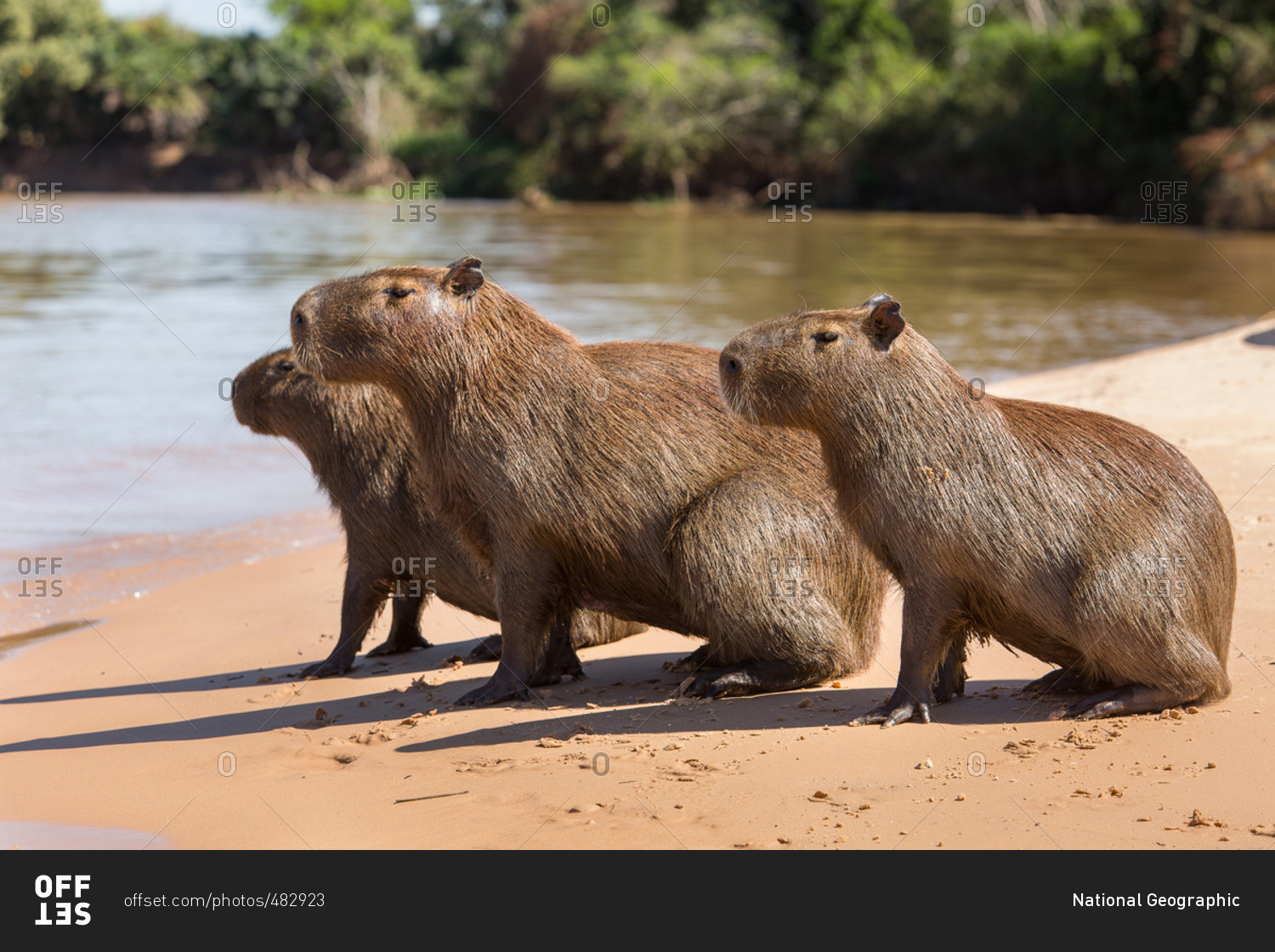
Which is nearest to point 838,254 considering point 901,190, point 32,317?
point 32,317

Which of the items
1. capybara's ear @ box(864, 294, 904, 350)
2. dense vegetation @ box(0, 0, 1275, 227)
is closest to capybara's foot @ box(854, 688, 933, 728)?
capybara's ear @ box(864, 294, 904, 350)

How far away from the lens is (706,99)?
52656 mm

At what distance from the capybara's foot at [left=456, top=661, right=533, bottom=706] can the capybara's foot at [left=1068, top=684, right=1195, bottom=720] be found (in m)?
1.86

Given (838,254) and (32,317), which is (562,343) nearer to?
A: (32,317)

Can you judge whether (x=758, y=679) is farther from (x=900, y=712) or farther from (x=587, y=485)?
(x=587, y=485)

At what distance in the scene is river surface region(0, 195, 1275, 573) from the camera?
9761 mm

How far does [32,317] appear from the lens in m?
17.2

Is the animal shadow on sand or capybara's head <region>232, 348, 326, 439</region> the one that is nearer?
the animal shadow on sand
